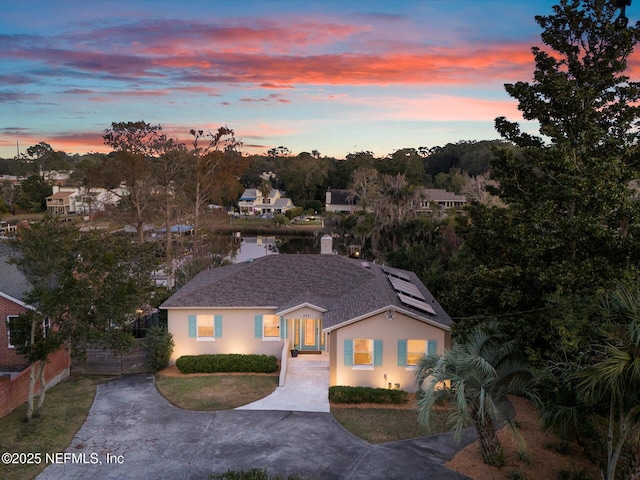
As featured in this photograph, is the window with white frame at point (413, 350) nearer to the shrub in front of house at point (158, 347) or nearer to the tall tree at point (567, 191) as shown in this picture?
the tall tree at point (567, 191)

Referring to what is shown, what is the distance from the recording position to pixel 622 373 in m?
9.63

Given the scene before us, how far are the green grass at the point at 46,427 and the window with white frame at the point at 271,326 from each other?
281 inches

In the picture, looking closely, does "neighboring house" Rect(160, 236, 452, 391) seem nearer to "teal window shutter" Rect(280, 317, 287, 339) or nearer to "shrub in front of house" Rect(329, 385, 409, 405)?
"teal window shutter" Rect(280, 317, 287, 339)

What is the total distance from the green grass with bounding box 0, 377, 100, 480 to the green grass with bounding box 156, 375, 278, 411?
2813mm

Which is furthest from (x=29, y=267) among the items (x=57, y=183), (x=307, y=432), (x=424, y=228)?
(x=57, y=183)

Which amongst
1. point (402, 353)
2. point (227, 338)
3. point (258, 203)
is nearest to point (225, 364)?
point (227, 338)

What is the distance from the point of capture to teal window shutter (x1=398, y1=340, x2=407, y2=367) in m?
19.1

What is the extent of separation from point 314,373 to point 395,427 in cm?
538

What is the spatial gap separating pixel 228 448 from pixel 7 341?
37.0 feet

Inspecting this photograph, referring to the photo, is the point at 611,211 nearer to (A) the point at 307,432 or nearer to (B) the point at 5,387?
(A) the point at 307,432

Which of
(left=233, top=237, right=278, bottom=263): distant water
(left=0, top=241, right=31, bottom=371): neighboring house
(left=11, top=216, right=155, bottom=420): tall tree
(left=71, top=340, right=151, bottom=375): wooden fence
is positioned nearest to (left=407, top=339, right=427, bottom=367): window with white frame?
(left=11, top=216, right=155, bottom=420): tall tree

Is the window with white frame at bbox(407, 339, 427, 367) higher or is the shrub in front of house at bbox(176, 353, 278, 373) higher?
the window with white frame at bbox(407, 339, 427, 367)

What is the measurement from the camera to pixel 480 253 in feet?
52.3

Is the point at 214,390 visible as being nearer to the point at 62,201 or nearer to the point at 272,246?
the point at 272,246
